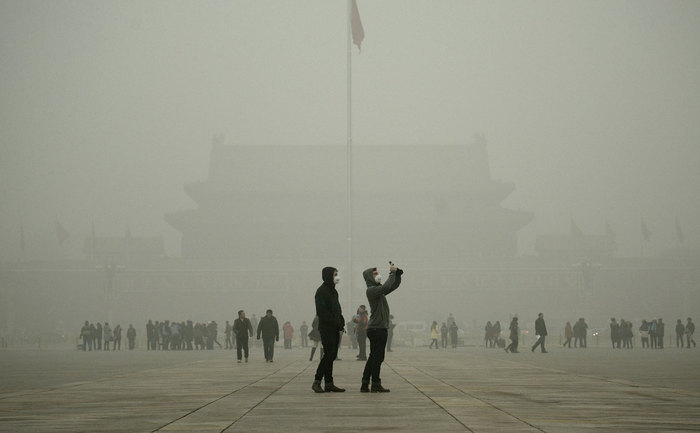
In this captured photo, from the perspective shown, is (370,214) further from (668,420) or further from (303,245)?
(668,420)

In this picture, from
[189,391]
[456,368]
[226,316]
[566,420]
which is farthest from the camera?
[226,316]

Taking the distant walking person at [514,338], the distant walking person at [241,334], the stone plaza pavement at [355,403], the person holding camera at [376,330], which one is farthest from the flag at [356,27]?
the person holding camera at [376,330]

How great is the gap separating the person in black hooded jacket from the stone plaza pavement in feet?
1.13

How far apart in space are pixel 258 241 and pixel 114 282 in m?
15.1

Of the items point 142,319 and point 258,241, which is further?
point 258,241

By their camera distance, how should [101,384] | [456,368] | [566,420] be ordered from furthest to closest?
1. [456,368]
2. [101,384]
3. [566,420]

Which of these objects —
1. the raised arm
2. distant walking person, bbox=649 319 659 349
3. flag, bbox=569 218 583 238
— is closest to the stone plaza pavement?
the raised arm

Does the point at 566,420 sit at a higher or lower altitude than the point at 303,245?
lower

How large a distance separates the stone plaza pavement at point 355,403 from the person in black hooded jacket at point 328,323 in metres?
0.34

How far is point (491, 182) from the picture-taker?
91688mm

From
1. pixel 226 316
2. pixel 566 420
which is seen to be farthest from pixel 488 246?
pixel 566 420

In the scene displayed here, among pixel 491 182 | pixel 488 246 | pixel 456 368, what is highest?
pixel 491 182

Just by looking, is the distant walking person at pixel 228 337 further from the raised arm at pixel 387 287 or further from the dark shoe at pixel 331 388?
the raised arm at pixel 387 287

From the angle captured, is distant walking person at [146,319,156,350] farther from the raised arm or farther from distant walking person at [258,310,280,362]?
the raised arm
